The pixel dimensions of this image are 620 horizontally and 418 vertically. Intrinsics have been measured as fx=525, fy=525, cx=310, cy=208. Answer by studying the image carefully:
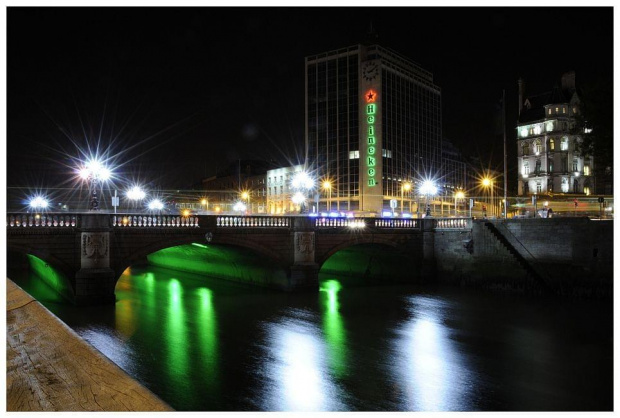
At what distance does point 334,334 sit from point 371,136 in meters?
66.5

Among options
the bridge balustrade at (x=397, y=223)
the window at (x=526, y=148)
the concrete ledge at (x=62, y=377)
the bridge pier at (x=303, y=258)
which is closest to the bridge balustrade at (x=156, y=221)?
the bridge pier at (x=303, y=258)

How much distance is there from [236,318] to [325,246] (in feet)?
35.5

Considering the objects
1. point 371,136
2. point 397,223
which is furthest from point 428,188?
point 371,136

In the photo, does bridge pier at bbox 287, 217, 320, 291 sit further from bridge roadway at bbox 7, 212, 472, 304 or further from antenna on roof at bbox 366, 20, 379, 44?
antenna on roof at bbox 366, 20, 379, 44

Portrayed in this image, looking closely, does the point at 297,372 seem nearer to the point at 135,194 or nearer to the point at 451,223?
the point at 451,223

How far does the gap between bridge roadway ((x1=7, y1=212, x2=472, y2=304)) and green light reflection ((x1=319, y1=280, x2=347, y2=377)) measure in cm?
277

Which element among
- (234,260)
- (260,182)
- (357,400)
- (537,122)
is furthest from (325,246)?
(260,182)

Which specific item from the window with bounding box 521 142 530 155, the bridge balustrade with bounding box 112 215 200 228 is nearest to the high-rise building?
the window with bounding box 521 142 530 155

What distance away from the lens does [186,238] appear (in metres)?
31.3

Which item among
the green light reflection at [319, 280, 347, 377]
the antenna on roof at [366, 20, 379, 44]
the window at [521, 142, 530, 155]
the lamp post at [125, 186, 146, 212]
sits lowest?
the green light reflection at [319, 280, 347, 377]

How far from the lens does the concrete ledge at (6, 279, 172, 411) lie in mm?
3855

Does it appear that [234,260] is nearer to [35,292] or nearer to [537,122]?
[35,292]

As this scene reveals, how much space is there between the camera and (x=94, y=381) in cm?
421

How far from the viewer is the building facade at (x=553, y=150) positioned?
83.2m
